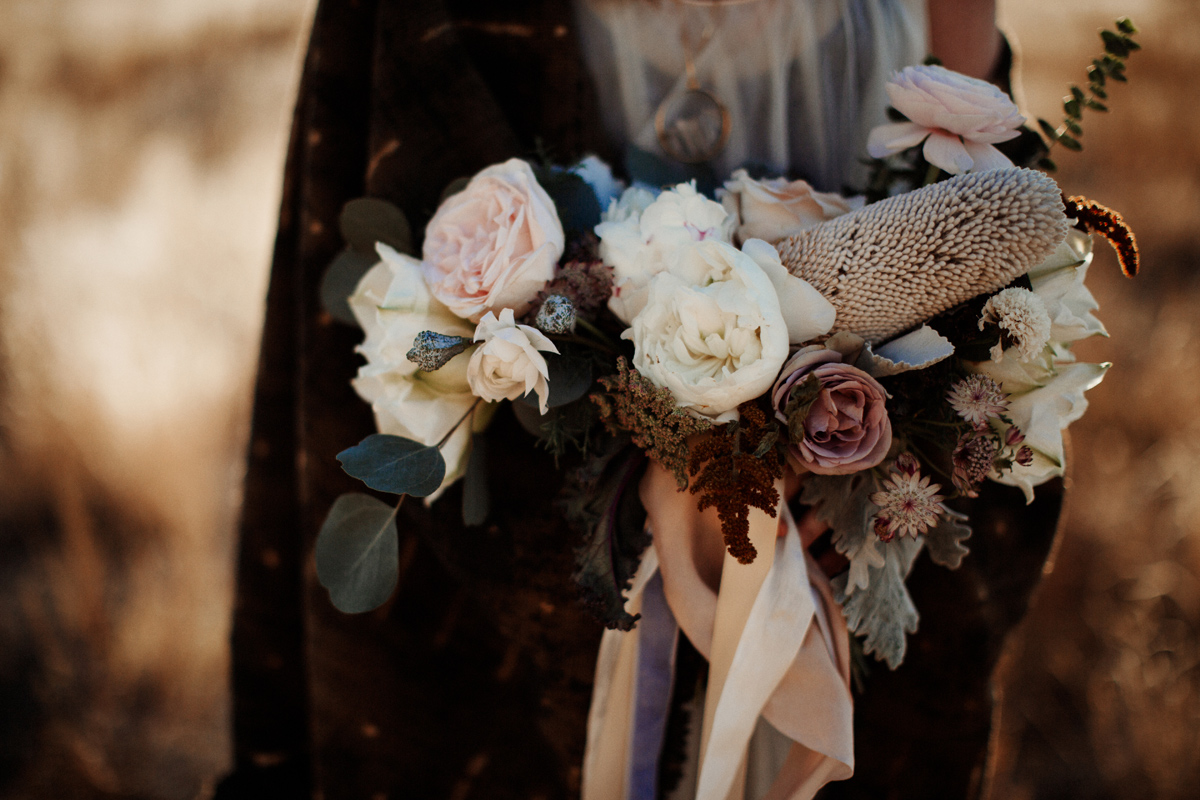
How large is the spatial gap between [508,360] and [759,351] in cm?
18

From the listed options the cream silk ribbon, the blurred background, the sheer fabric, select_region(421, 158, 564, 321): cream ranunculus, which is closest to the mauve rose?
the cream silk ribbon

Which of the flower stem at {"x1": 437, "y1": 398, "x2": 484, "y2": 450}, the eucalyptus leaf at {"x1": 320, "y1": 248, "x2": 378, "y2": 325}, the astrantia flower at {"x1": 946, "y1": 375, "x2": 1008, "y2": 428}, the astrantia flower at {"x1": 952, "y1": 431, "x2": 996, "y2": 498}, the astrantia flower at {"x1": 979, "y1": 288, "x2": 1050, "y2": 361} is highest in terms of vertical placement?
the eucalyptus leaf at {"x1": 320, "y1": 248, "x2": 378, "y2": 325}

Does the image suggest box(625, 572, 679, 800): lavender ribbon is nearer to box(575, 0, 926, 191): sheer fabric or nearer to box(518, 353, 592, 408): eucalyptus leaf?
box(518, 353, 592, 408): eucalyptus leaf

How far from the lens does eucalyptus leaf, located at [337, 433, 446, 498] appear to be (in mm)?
519

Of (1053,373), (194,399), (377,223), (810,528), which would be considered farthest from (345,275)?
(194,399)

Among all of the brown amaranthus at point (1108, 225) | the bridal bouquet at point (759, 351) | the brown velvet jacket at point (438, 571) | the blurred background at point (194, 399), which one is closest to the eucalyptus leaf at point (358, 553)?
the bridal bouquet at point (759, 351)

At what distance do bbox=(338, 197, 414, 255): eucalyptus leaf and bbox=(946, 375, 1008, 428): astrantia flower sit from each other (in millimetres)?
521

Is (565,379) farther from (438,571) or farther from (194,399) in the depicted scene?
(194,399)

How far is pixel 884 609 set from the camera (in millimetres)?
535

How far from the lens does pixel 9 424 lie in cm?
168

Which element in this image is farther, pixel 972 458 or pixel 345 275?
pixel 345 275

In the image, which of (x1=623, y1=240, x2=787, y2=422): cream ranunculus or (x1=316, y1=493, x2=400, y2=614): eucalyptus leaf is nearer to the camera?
(x1=623, y1=240, x2=787, y2=422): cream ranunculus

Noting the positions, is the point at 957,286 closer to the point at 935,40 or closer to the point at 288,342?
the point at 935,40

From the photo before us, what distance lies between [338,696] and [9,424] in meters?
1.42
